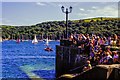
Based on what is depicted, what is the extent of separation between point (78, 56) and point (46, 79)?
301 inches

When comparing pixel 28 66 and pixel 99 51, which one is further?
pixel 28 66

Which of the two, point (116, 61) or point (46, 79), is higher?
point (116, 61)

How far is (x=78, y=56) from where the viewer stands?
26.8 metres

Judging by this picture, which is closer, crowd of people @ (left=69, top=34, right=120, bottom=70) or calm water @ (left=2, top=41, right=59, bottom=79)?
crowd of people @ (left=69, top=34, right=120, bottom=70)

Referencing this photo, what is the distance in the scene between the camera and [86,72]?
2042 centimetres

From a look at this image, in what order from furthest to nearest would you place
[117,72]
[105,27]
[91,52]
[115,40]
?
[105,27] < [115,40] < [91,52] < [117,72]

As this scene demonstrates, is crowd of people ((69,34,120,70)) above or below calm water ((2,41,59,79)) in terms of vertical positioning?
above

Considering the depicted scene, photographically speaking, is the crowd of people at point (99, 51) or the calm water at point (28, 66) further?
the calm water at point (28, 66)

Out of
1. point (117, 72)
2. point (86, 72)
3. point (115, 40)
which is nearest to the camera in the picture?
point (117, 72)

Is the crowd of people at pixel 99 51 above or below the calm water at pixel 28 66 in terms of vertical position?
above

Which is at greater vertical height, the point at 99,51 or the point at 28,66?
the point at 99,51

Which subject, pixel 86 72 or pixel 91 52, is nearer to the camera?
pixel 86 72

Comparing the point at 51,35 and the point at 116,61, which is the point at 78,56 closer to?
the point at 116,61

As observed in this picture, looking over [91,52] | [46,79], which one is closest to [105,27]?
[46,79]
